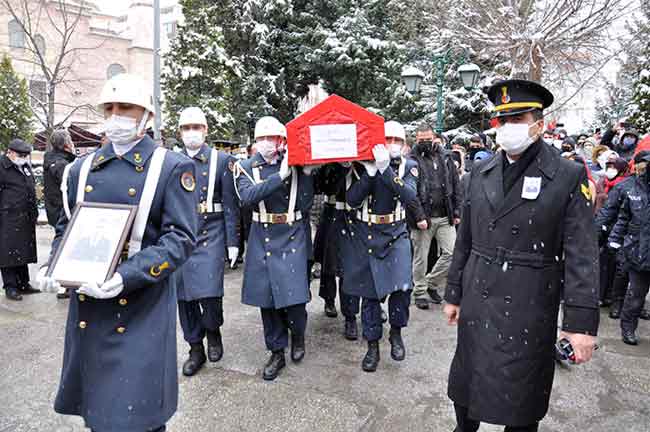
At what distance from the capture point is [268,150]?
4.30 meters

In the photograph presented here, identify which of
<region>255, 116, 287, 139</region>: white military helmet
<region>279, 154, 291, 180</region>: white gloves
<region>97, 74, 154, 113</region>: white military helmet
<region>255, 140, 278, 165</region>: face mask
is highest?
<region>255, 116, 287, 139</region>: white military helmet

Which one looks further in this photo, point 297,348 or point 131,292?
point 297,348

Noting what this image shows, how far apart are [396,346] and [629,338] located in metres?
2.51

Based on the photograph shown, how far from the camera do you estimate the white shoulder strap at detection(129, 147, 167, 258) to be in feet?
7.52

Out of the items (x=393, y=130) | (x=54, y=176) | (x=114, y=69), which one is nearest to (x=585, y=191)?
(x=393, y=130)

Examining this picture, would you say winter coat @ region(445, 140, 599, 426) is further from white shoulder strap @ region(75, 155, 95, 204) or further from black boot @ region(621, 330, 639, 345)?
black boot @ region(621, 330, 639, 345)

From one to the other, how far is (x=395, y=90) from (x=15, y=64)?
1286 inches

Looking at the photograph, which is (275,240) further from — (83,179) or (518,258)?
(518,258)

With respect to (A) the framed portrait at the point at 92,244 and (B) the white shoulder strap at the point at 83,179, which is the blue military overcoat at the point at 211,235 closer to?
(B) the white shoulder strap at the point at 83,179

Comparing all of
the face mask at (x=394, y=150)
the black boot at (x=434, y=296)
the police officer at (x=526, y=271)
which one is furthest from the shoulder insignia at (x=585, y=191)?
the black boot at (x=434, y=296)

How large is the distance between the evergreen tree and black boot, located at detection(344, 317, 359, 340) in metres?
22.0

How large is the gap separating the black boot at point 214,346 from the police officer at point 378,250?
1233 mm

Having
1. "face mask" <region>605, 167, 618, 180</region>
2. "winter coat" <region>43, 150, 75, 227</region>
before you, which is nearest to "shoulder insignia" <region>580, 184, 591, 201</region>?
"face mask" <region>605, 167, 618, 180</region>

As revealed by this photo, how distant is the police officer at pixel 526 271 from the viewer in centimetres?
243
